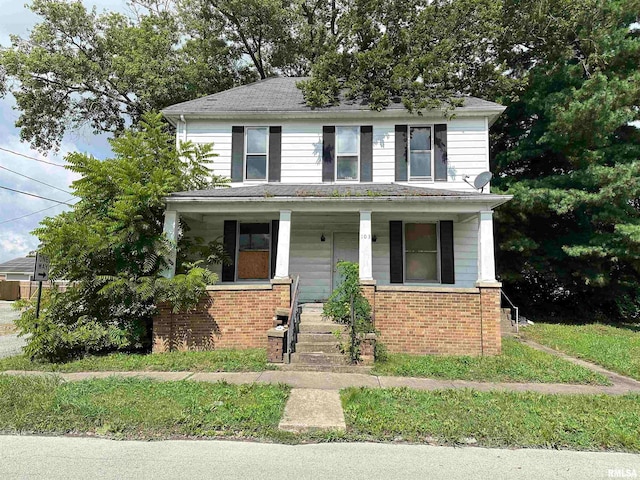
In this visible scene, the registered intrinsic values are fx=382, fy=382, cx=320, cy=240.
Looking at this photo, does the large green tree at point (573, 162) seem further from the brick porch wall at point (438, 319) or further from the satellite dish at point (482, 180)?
the brick porch wall at point (438, 319)

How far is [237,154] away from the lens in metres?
10.9

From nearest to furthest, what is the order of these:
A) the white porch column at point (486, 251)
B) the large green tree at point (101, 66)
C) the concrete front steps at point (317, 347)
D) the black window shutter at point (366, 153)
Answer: the concrete front steps at point (317, 347) < the white porch column at point (486, 251) < the black window shutter at point (366, 153) < the large green tree at point (101, 66)

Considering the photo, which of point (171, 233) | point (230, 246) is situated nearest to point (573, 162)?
point (230, 246)

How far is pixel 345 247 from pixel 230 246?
3.13m

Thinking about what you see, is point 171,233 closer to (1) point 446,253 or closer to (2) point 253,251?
(2) point 253,251

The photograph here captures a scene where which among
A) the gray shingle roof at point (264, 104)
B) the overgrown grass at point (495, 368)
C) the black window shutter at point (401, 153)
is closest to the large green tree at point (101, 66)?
the gray shingle roof at point (264, 104)

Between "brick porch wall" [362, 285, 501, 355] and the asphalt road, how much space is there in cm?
400

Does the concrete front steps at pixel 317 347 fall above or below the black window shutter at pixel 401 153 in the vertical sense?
below

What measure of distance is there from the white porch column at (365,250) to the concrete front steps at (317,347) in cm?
122

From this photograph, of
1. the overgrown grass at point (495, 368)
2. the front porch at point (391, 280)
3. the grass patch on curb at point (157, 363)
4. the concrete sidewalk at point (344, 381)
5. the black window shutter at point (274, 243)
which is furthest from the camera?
the black window shutter at point (274, 243)

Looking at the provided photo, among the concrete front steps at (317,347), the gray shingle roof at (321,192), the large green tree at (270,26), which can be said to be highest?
the large green tree at (270,26)

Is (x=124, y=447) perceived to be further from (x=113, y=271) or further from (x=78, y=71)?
(x=78, y=71)

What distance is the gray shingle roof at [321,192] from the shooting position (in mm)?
8547

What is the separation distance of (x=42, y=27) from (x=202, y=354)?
17.3 meters
